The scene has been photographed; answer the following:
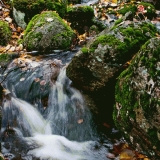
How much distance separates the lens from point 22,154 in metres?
3.99

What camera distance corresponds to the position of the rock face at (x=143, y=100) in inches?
125

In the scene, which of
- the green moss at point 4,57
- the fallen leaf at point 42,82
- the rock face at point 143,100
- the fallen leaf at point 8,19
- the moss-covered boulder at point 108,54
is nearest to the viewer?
the rock face at point 143,100

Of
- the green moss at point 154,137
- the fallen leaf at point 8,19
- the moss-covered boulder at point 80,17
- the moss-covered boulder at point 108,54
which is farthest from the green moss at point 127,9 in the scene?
the green moss at point 154,137

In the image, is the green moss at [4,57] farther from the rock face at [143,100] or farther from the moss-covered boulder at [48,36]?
the rock face at [143,100]

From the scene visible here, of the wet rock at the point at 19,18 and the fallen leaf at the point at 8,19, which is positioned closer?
the wet rock at the point at 19,18

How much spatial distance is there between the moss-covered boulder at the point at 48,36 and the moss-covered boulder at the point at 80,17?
4.26 ft

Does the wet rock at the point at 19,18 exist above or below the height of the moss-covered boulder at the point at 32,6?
below

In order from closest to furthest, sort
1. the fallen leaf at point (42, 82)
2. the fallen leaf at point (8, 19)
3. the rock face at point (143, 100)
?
1. the rock face at point (143, 100)
2. the fallen leaf at point (42, 82)
3. the fallen leaf at point (8, 19)

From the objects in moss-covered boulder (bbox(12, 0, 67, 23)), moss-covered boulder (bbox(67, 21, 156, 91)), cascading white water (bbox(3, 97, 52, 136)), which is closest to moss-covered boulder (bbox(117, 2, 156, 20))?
moss-covered boulder (bbox(12, 0, 67, 23))

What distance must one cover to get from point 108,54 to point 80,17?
3776 mm

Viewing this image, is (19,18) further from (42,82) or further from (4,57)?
(42,82)

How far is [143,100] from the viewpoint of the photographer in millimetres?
3277

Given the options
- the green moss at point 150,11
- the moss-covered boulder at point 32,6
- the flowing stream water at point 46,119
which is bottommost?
the flowing stream water at point 46,119

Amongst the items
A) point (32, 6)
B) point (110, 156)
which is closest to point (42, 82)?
point (110, 156)
